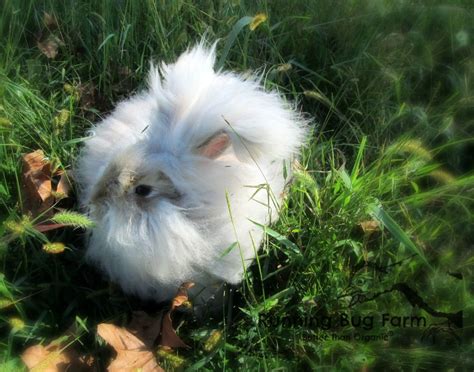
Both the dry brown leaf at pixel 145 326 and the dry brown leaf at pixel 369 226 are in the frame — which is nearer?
the dry brown leaf at pixel 145 326

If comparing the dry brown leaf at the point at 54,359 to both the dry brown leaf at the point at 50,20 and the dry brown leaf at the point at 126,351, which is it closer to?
the dry brown leaf at the point at 126,351

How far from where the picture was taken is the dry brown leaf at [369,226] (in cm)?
226

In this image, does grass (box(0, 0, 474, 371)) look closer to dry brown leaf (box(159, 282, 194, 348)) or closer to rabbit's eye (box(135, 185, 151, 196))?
dry brown leaf (box(159, 282, 194, 348))

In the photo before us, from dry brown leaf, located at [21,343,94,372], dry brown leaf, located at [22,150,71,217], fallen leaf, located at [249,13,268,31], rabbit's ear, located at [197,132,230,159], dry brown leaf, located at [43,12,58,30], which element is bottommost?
dry brown leaf, located at [21,343,94,372]

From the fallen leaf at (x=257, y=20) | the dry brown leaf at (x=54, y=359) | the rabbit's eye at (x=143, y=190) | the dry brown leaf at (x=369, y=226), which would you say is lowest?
the dry brown leaf at (x=54, y=359)

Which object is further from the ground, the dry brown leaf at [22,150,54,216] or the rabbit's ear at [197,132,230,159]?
the rabbit's ear at [197,132,230,159]

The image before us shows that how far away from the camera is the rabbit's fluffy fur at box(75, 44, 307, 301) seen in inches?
74.2

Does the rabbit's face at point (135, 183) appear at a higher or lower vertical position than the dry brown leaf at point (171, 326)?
higher

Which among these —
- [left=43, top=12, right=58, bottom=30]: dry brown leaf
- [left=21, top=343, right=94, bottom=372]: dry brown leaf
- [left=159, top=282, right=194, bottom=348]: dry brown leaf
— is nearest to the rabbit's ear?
[left=159, top=282, right=194, bottom=348]: dry brown leaf

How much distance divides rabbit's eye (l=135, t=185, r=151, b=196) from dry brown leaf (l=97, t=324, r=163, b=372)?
0.55m

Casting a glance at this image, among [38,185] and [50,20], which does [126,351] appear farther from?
[50,20]

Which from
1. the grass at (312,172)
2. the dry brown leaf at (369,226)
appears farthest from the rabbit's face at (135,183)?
the dry brown leaf at (369,226)

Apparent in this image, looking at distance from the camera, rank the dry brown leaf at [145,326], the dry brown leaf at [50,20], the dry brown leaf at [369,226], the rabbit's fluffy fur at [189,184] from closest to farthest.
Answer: the rabbit's fluffy fur at [189,184] < the dry brown leaf at [145,326] < the dry brown leaf at [369,226] < the dry brown leaf at [50,20]

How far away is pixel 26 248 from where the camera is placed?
235 cm
